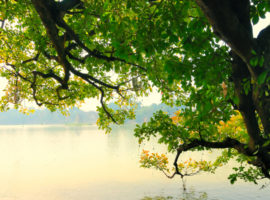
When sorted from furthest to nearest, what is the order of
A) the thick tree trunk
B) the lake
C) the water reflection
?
the lake < the water reflection < the thick tree trunk

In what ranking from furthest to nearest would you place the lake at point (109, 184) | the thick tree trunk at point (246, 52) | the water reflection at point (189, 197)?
the lake at point (109, 184)
the water reflection at point (189, 197)
the thick tree trunk at point (246, 52)

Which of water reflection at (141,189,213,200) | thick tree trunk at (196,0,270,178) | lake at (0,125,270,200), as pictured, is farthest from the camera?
lake at (0,125,270,200)

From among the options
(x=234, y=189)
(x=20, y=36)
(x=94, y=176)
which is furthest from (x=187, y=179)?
(x=20, y=36)

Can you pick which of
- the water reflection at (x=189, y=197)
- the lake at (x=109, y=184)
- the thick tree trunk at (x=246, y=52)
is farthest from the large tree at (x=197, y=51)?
the lake at (x=109, y=184)

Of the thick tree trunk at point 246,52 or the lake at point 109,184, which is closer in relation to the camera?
the thick tree trunk at point 246,52

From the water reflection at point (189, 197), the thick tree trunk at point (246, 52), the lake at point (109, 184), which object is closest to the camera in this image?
the thick tree trunk at point (246, 52)

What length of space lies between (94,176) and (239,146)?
772 inches

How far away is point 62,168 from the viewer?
2703cm

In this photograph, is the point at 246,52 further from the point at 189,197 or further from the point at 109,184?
the point at 109,184

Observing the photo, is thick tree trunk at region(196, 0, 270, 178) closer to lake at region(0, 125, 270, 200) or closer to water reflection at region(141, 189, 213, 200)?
water reflection at region(141, 189, 213, 200)

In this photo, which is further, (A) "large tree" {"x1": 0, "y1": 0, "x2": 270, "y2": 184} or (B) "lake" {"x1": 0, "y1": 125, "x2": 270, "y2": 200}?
(B) "lake" {"x1": 0, "y1": 125, "x2": 270, "y2": 200}

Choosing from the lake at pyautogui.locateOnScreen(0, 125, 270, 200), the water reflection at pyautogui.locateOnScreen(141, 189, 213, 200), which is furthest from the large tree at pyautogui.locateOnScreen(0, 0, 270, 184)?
the lake at pyautogui.locateOnScreen(0, 125, 270, 200)

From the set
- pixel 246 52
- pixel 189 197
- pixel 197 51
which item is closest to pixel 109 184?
pixel 189 197

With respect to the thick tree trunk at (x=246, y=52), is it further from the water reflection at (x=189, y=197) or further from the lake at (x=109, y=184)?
the lake at (x=109, y=184)
